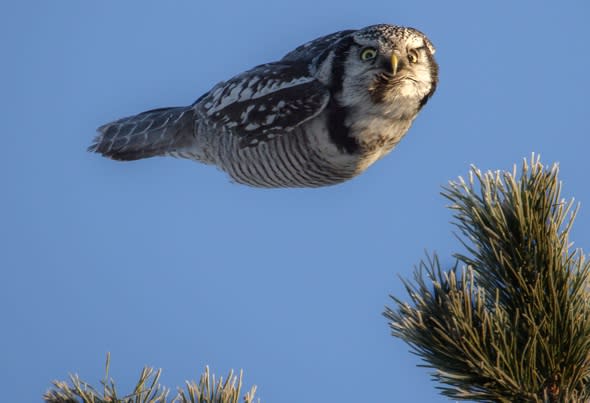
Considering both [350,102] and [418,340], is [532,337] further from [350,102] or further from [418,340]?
[350,102]

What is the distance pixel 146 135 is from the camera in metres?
5.96

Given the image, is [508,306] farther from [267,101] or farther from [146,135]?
[146,135]

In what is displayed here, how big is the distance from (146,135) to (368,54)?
2414 millimetres

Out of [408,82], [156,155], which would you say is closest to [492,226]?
[408,82]

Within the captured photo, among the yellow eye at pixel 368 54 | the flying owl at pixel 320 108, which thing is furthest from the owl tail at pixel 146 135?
the yellow eye at pixel 368 54

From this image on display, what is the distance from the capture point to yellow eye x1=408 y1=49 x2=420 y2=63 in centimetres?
397

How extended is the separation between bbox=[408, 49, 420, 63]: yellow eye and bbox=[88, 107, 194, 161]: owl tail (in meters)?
2.23

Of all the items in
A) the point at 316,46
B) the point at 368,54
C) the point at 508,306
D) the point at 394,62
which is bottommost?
the point at 508,306

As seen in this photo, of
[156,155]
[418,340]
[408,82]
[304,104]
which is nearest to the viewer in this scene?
[418,340]

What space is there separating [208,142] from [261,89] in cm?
86

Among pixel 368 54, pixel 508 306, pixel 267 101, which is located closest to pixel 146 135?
pixel 267 101

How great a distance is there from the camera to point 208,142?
214 inches

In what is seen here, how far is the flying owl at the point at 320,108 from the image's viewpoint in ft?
13.4

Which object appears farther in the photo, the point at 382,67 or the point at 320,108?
the point at 320,108
